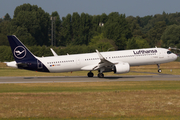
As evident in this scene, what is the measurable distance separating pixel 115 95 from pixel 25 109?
29.7 ft

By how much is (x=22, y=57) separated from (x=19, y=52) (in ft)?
2.97

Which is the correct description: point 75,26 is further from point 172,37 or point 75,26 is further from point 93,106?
point 93,106

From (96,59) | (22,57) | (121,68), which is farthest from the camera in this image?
(96,59)

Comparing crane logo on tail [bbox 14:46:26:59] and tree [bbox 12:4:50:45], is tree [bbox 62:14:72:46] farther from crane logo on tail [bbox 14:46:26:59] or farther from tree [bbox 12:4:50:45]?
crane logo on tail [bbox 14:46:26:59]

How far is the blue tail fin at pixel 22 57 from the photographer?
42719 millimetres

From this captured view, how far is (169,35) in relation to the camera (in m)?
178

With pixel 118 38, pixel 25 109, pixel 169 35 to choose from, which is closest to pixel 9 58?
pixel 118 38

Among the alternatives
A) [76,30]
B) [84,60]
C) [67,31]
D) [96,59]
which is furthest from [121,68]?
[67,31]

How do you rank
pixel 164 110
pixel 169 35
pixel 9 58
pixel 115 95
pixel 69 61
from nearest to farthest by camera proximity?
pixel 164 110 → pixel 115 95 → pixel 69 61 → pixel 9 58 → pixel 169 35

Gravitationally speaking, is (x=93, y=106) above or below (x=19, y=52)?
below

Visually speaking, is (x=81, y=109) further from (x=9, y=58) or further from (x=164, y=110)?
(x=9, y=58)

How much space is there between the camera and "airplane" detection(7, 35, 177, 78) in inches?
1690

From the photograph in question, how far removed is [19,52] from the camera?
4306 cm

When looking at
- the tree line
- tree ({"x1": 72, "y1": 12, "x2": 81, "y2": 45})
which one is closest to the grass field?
the tree line
